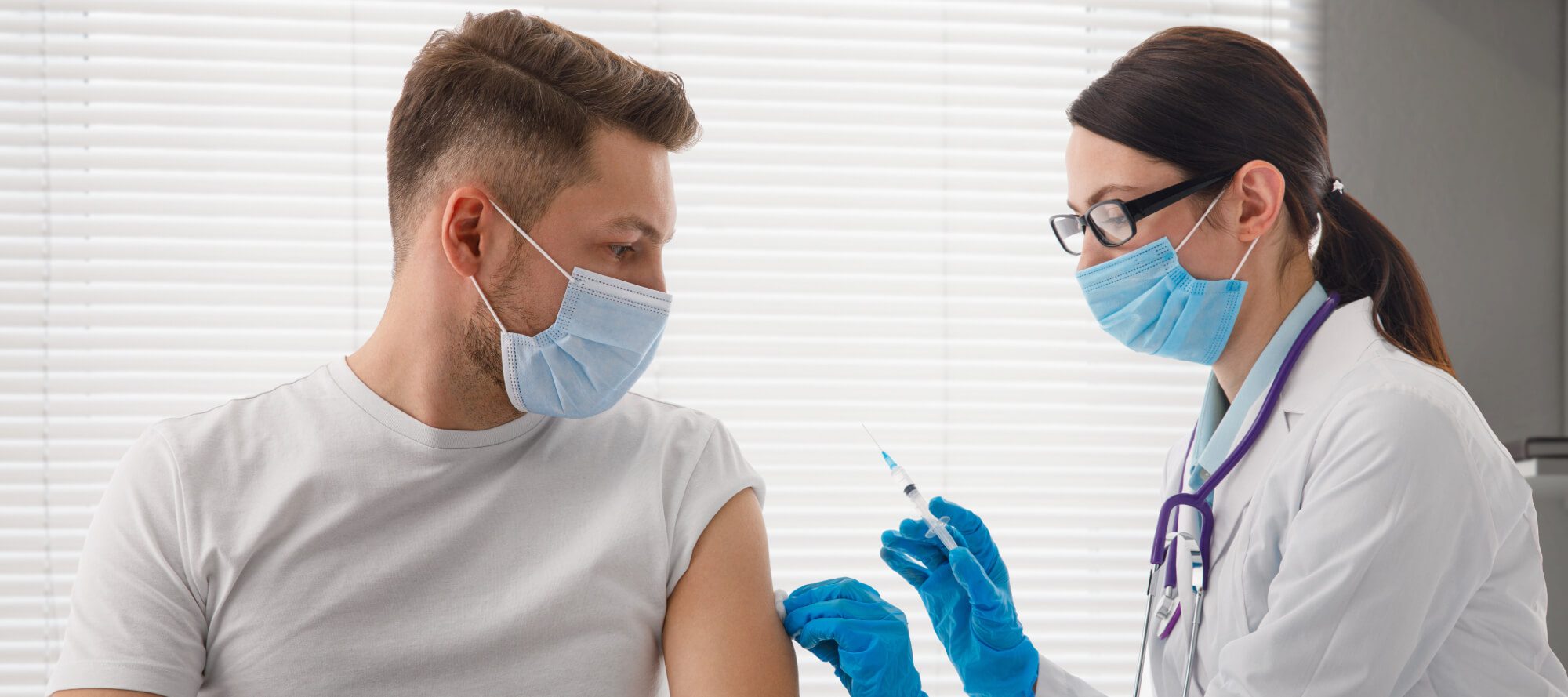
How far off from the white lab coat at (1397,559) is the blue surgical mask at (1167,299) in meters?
0.18

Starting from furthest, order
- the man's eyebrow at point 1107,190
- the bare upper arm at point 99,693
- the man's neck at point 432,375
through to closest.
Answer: the man's eyebrow at point 1107,190 → the man's neck at point 432,375 → the bare upper arm at point 99,693

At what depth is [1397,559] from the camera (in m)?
1.08

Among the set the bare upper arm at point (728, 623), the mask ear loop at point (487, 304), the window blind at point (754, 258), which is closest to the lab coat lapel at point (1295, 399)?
the bare upper arm at point (728, 623)

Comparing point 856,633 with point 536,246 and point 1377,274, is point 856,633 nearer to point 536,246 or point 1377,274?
point 536,246

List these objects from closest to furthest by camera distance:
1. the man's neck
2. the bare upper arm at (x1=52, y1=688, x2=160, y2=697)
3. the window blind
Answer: the bare upper arm at (x1=52, y1=688, x2=160, y2=697)
the man's neck
the window blind

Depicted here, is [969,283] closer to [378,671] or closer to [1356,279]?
[1356,279]

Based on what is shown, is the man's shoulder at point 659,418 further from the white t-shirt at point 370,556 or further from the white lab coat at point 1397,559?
the white lab coat at point 1397,559

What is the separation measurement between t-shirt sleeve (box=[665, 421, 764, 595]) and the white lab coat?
625 mm

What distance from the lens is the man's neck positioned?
126cm

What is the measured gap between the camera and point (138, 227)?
2002 millimetres

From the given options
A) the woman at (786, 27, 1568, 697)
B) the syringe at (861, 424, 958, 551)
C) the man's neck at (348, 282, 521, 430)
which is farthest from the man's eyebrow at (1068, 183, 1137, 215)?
the man's neck at (348, 282, 521, 430)

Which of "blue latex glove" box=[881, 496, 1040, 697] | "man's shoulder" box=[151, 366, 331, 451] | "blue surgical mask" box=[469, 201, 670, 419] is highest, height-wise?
"blue surgical mask" box=[469, 201, 670, 419]

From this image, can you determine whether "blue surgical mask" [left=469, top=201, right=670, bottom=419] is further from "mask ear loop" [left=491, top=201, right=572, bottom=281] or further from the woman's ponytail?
the woman's ponytail

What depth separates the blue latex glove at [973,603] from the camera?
54.1 inches
